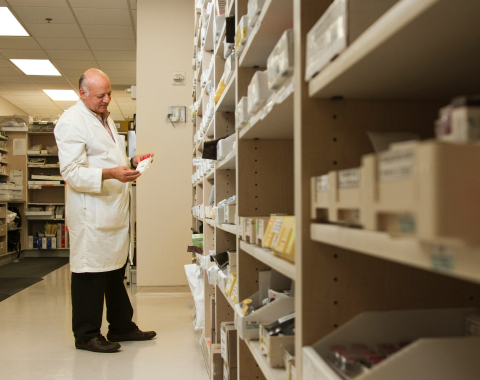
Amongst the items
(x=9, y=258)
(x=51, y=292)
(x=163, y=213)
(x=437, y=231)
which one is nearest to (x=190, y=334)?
(x=163, y=213)

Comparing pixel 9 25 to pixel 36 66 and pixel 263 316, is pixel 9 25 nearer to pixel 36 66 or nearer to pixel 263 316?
pixel 36 66

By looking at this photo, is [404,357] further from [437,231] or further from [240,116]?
[240,116]

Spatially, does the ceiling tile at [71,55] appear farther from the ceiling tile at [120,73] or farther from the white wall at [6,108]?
the white wall at [6,108]

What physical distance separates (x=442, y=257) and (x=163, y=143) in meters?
4.96

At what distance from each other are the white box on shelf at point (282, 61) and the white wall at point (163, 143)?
14.0 ft

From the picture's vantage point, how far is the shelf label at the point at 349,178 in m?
0.61

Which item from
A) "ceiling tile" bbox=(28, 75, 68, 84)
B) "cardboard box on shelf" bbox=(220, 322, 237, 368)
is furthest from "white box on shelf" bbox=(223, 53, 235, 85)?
"ceiling tile" bbox=(28, 75, 68, 84)

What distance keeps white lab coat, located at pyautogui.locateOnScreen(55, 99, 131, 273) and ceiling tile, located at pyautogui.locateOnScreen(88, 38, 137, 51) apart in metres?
4.04

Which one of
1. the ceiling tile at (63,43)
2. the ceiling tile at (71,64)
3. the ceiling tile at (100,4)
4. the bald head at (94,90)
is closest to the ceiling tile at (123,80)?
the ceiling tile at (71,64)

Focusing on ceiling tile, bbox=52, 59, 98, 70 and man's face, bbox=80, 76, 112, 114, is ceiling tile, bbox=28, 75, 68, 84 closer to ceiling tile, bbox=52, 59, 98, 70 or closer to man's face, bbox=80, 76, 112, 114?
ceiling tile, bbox=52, 59, 98, 70

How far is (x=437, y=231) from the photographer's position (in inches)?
16.8

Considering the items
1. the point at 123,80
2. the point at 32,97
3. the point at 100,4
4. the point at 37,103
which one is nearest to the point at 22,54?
the point at 123,80

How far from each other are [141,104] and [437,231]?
505 centimetres

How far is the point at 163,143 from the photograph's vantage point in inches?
207
